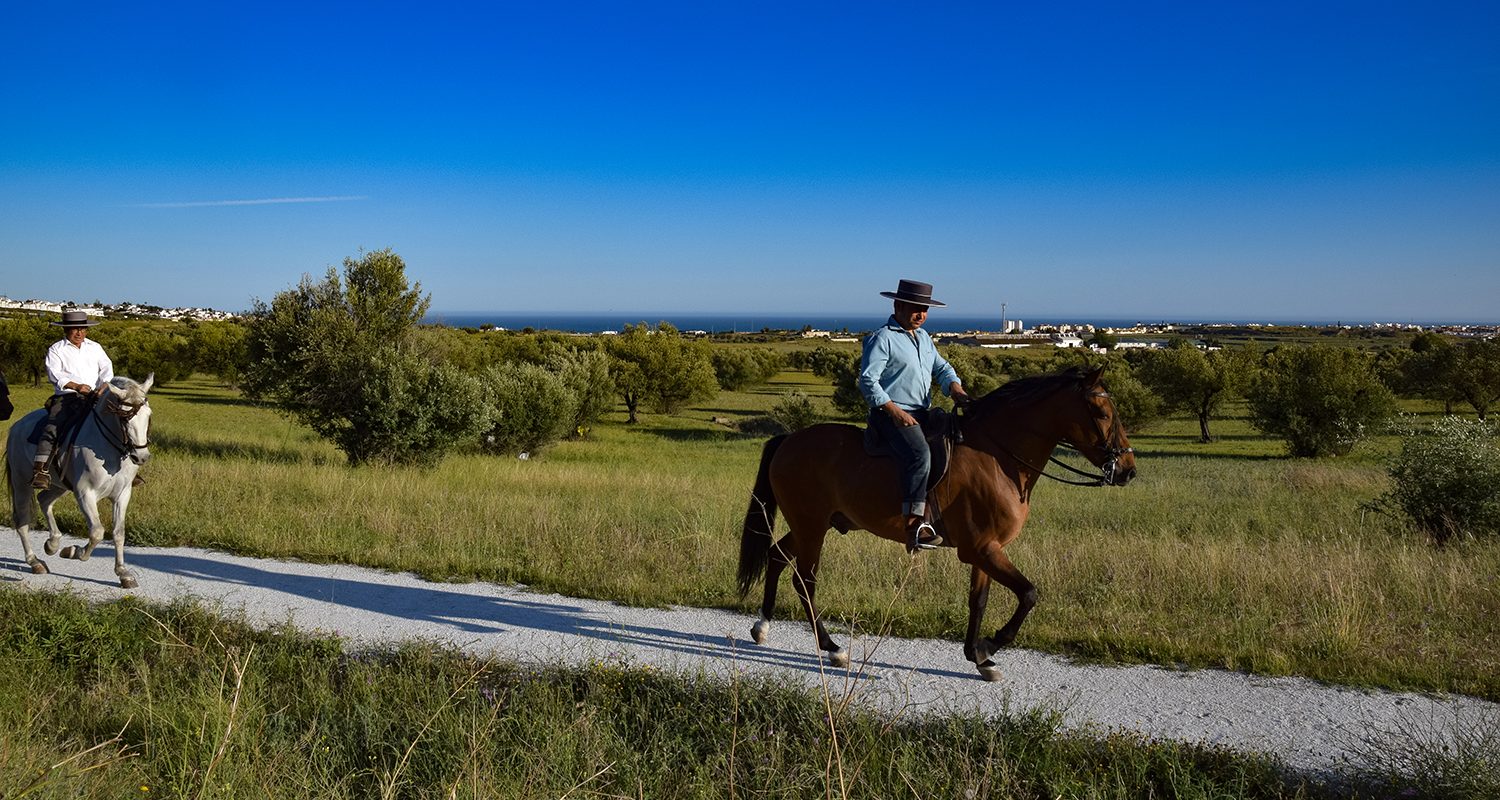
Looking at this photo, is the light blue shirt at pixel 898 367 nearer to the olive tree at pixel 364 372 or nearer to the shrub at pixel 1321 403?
the olive tree at pixel 364 372

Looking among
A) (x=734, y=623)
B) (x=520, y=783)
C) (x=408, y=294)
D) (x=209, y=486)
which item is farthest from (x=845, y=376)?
(x=520, y=783)

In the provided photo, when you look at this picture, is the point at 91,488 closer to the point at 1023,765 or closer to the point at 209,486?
the point at 209,486

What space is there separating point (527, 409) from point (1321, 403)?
35832 mm

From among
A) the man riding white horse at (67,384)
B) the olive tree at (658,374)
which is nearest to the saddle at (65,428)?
the man riding white horse at (67,384)

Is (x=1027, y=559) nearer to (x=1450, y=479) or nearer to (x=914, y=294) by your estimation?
(x=914, y=294)

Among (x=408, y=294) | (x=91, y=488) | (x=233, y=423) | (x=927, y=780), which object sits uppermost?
(x=408, y=294)

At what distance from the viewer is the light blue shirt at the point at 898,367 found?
6.54 metres

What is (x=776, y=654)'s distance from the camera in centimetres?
685

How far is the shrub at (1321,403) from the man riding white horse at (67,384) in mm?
43775

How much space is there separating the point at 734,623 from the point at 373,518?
6167 mm

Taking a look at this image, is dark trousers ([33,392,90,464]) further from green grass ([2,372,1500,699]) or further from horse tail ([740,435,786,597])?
horse tail ([740,435,786,597])

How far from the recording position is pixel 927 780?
4.62 m

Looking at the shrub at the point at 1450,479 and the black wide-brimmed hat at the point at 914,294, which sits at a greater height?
the black wide-brimmed hat at the point at 914,294

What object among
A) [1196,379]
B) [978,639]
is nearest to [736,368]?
[1196,379]
